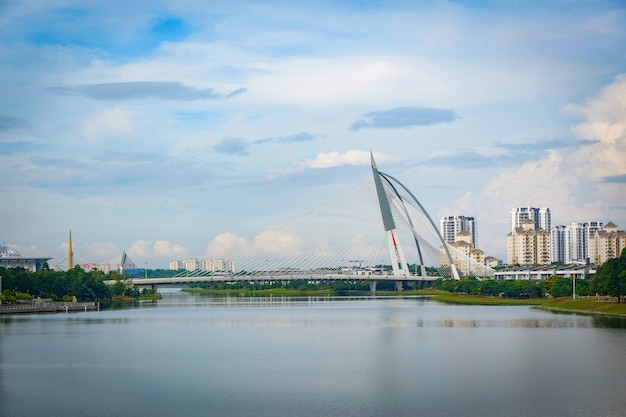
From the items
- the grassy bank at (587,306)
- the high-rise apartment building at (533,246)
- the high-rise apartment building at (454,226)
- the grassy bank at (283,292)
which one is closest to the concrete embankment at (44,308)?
the grassy bank at (587,306)

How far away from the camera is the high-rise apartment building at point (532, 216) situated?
514 ft

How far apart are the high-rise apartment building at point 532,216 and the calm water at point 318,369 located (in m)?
119

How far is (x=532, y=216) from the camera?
6206 inches

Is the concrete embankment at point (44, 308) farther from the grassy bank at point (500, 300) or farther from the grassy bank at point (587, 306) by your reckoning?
the grassy bank at point (587, 306)

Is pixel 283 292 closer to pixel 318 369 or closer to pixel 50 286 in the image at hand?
pixel 50 286

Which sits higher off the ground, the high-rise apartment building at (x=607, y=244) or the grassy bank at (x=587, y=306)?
the high-rise apartment building at (x=607, y=244)

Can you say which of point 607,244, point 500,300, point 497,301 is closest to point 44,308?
point 497,301

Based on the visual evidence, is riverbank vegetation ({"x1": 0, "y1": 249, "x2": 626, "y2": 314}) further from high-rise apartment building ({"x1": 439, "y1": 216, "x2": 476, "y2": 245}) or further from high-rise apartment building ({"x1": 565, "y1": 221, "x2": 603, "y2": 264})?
high-rise apartment building ({"x1": 439, "y1": 216, "x2": 476, "y2": 245})

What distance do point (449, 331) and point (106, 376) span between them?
635 inches

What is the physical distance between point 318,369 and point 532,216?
5463 inches

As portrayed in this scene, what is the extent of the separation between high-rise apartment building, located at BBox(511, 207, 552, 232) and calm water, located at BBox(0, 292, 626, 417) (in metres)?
119

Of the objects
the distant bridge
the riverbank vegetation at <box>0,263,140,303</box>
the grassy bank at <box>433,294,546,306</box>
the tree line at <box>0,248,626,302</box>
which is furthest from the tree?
the riverbank vegetation at <box>0,263,140,303</box>

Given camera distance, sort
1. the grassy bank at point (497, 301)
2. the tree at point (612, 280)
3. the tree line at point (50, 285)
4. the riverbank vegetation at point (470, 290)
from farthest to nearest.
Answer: the tree line at point (50, 285), the grassy bank at point (497, 301), the riverbank vegetation at point (470, 290), the tree at point (612, 280)

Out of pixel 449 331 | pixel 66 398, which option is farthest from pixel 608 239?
pixel 66 398
